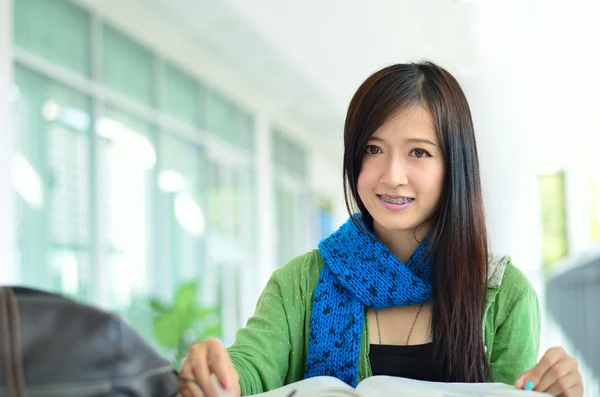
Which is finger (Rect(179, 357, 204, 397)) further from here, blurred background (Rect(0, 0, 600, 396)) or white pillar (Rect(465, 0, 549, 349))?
white pillar (Rect(465, 0, 549, 349))

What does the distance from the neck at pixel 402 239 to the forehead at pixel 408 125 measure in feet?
0.62

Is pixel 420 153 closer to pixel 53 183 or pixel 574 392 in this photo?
pixel 574 392

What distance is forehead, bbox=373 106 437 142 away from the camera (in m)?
1.24

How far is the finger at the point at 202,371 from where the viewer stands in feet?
3.08

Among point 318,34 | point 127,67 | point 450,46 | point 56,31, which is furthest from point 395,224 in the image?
point 450,46

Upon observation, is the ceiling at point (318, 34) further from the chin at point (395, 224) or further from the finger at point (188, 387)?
the finger at point (188, 387)

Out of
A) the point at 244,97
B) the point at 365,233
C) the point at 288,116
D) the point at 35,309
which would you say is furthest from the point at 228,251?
the point at 35,309

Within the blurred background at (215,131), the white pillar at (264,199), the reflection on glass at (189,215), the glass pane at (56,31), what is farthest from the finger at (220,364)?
the white pillar at (264,199)

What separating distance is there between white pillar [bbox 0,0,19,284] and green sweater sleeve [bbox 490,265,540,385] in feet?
13.9

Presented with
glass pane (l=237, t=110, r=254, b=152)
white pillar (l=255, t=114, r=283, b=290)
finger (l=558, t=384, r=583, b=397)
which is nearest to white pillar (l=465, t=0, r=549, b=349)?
finger (l=558, t=384, r=583, b=397)

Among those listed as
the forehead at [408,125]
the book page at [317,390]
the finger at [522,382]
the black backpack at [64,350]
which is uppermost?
the forehead at [408,125]

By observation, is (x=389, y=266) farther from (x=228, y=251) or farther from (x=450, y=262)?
(x=228, y=251)

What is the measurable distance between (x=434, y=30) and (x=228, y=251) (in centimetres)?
375

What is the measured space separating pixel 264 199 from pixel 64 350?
1064cm
